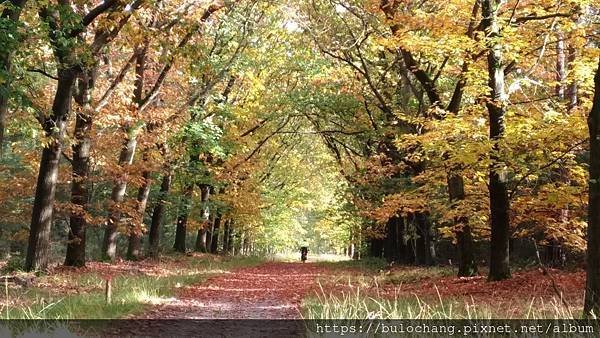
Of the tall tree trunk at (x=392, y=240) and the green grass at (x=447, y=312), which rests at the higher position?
the tall tree trunk at (x=392, y=240)

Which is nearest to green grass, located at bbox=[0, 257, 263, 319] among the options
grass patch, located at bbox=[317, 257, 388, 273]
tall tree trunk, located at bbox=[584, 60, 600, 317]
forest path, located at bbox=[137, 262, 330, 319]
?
forest path, located at bbox=[137, 262, 330, 319]

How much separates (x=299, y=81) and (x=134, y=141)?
11.7 metres

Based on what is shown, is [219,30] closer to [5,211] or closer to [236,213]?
[5,211]

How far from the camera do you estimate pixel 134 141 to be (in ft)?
67.0

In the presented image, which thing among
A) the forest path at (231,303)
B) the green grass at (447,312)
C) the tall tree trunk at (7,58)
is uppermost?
the tall tree trunk at (7,58)

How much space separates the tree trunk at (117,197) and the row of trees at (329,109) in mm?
70

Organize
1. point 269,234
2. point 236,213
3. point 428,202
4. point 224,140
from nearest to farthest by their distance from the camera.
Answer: point 428,202, point 224,140, point 236,213, point 269,234

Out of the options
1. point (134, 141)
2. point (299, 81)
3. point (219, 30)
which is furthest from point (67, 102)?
point (299, 81)

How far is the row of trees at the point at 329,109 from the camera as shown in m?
12.3

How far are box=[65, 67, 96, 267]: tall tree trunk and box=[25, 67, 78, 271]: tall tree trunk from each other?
1863 mm

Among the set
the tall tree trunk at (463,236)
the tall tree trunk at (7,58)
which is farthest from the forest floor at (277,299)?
the tall tree trunk at (7,58)

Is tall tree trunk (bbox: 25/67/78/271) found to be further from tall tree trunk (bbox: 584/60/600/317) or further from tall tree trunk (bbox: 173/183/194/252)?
tall tree trunk (bbox: 173/183/194/252)

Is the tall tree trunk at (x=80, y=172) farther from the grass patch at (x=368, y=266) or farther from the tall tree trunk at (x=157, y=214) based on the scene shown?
the grass patch at (x=368, y=266)

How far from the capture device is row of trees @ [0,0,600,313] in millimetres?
12289
